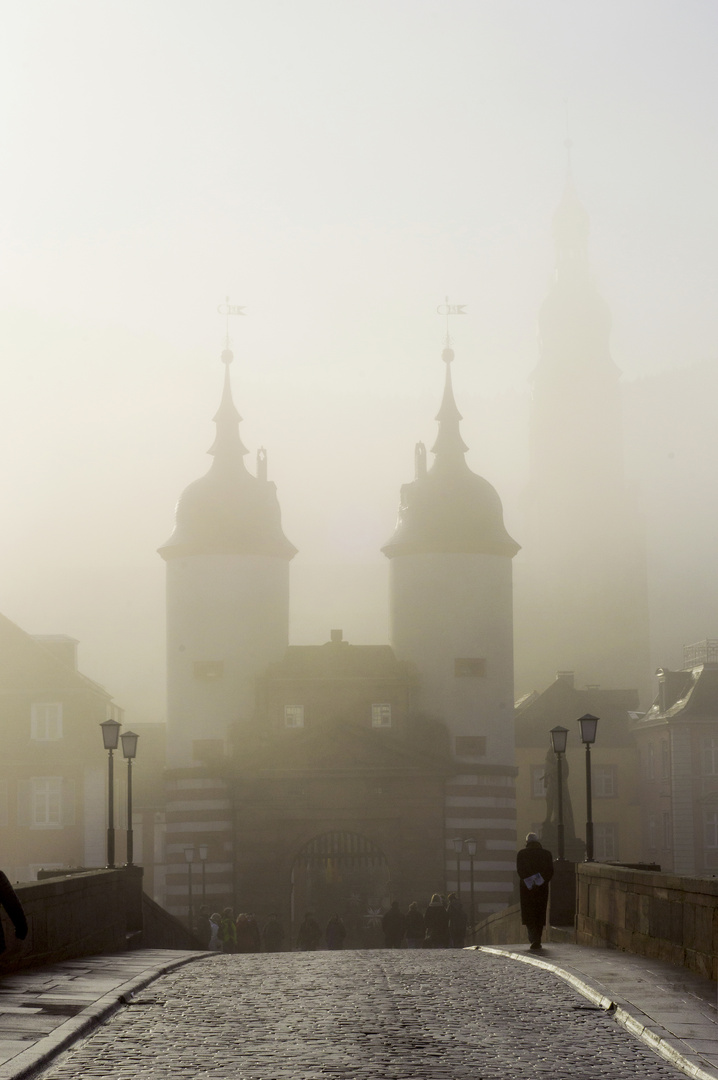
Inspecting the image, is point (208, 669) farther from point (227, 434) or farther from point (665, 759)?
point (665, 759)

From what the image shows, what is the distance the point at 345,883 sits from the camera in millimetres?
67812

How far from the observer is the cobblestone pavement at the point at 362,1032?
11.1m

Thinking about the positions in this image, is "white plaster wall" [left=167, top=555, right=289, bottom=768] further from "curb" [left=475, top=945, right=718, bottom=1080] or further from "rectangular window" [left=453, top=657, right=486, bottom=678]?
"curb" [left=475, top=945, right=718, bottom=1080]

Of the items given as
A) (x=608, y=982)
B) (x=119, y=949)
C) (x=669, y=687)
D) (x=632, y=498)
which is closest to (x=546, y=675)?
(x=632, y=498)

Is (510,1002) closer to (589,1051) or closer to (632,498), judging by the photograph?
(589,1051)

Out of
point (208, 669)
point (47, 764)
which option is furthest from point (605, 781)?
point (47, 764)

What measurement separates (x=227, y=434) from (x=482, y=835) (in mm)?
19551

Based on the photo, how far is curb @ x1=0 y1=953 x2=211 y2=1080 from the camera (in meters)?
11.0

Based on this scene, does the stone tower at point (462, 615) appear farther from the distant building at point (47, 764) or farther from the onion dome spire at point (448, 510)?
the distant building at point (47, 764)

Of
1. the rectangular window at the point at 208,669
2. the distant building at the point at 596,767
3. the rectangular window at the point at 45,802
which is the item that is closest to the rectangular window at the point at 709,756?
the distant building at the point at 596,767

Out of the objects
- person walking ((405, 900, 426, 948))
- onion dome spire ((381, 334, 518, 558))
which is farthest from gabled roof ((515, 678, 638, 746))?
person walking ((405, 900, 426, 948))

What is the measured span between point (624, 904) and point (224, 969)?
5.28 metres

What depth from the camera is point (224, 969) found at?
19.5 meters

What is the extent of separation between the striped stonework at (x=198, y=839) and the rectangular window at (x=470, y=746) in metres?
8.98
